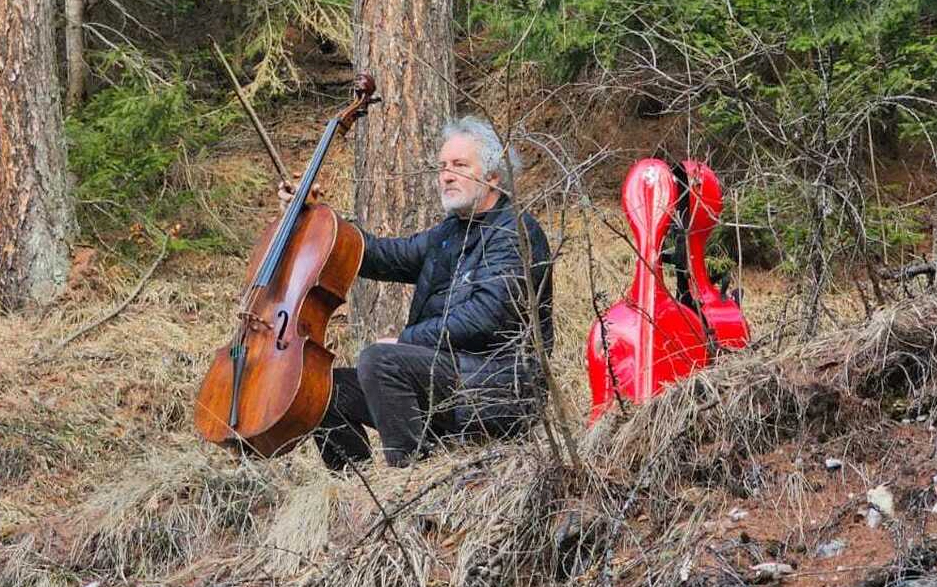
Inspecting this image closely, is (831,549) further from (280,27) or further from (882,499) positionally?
(280,27)

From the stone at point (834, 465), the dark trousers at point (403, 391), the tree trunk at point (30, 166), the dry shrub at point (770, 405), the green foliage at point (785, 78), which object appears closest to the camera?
the stone at point (834, 465)

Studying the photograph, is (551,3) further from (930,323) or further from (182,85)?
(930,323)

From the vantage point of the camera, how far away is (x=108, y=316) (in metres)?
9.06

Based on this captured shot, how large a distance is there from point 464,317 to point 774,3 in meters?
3.36

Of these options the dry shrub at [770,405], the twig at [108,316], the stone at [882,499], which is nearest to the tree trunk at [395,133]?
the twig at [108,316]

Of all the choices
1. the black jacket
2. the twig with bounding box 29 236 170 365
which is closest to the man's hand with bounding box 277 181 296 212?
the black jacket

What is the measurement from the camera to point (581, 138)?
9.67 m

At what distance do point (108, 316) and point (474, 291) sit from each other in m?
4.43

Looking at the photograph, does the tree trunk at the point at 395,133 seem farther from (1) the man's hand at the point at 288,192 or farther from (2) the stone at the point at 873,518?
(2) the stone at the point at 873,518

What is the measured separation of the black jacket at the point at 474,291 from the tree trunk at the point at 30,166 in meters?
4.14

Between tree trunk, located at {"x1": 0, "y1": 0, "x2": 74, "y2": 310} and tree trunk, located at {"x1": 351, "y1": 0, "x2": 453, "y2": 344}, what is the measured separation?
107 inches

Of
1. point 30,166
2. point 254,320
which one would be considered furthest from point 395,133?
point 30,166

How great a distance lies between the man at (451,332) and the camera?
4.97 metres

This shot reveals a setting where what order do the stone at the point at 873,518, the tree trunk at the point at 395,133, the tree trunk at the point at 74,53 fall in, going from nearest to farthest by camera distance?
the stone at the point at 873,518
the tree trunk at the point at 395,133
the tree trunk at the point at 74,53
